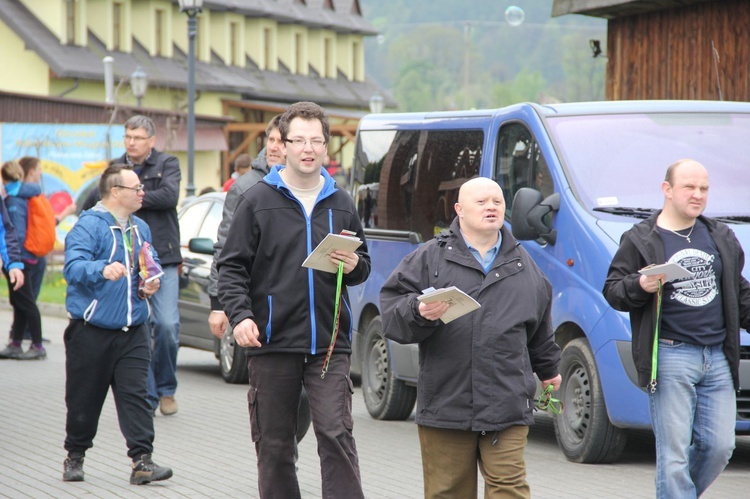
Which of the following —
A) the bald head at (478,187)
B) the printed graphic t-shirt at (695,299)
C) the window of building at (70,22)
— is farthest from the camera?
the window of building at (70,22)

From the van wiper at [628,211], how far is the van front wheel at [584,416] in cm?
80

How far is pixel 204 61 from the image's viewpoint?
59.3m

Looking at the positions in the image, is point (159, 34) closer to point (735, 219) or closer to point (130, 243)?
point (130, 243)

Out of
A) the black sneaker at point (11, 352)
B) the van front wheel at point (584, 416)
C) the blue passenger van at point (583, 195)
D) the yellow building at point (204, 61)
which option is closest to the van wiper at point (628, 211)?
the blue passenger van at point (583, 195)

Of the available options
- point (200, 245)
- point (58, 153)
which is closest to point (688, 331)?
point (200, 245)

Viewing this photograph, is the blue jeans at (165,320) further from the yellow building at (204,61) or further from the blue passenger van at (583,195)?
the yellow building at (204,61)

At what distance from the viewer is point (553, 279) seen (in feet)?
28.1

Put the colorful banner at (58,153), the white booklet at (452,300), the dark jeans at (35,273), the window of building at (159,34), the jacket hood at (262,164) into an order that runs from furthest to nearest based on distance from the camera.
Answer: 1. the window of building at (159,34)
2. the colorful banner at (58,153)
3. the dark jeans at (35,273)
4. the jacket hood at (262,164)
5. the white booklet at (452,300)

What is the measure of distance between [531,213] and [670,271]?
8.77ft

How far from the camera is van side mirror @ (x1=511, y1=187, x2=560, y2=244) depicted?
27.5 ft

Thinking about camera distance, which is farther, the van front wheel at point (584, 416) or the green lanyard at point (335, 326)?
the van front wheel at point (584, 416)

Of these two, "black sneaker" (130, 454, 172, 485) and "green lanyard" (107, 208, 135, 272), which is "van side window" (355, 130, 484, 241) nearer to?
"green lanyard" (107, 208, 135, 272)

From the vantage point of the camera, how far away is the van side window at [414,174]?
972 centimetres

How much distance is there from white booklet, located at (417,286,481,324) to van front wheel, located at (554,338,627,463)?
3075 millimetres
